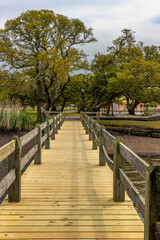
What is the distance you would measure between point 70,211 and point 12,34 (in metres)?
30.1

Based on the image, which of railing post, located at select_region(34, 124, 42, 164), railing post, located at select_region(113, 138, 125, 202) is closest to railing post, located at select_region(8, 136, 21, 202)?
railing post, located at select_region(113, 138, 125, 202)

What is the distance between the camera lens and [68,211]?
4125 millimetres

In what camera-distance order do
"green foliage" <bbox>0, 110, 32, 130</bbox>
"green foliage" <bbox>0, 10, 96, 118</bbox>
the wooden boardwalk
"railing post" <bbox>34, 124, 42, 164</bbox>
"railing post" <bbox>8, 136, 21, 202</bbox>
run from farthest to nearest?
"green foliage" <bbox>0, 10, 96, 118</bbox>
"green foliage" <bbox>0, 110, 32, 130</bbox>
"railing post" <bbox>34, 124, 42, 164</bbox>
"railing post" <bbox>8, 136, 21, 202</bbox>
the wooden boardwalk

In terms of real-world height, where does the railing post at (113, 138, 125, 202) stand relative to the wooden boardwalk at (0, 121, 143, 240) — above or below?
above

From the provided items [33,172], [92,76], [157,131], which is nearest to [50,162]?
[33,172]

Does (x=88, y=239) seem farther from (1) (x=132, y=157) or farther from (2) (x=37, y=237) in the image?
(1) (x=132, y=157)

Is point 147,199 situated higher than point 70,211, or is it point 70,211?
point 147,199

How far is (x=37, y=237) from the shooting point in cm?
326

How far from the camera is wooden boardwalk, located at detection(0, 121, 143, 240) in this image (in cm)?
338

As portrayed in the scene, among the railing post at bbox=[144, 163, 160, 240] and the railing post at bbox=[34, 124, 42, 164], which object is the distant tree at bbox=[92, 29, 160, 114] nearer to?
the railing post at bbox=[34, 124, 42, 164]

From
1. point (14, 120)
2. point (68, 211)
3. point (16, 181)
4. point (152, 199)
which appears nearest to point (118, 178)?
point (68, 211)

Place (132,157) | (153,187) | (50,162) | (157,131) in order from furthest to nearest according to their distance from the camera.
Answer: (157,131) < (50,162) < (132,157) < (153,187)

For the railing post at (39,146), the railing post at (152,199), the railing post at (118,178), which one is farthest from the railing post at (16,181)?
the railing post at (39,146)

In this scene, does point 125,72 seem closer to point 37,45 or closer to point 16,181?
point 37,45
